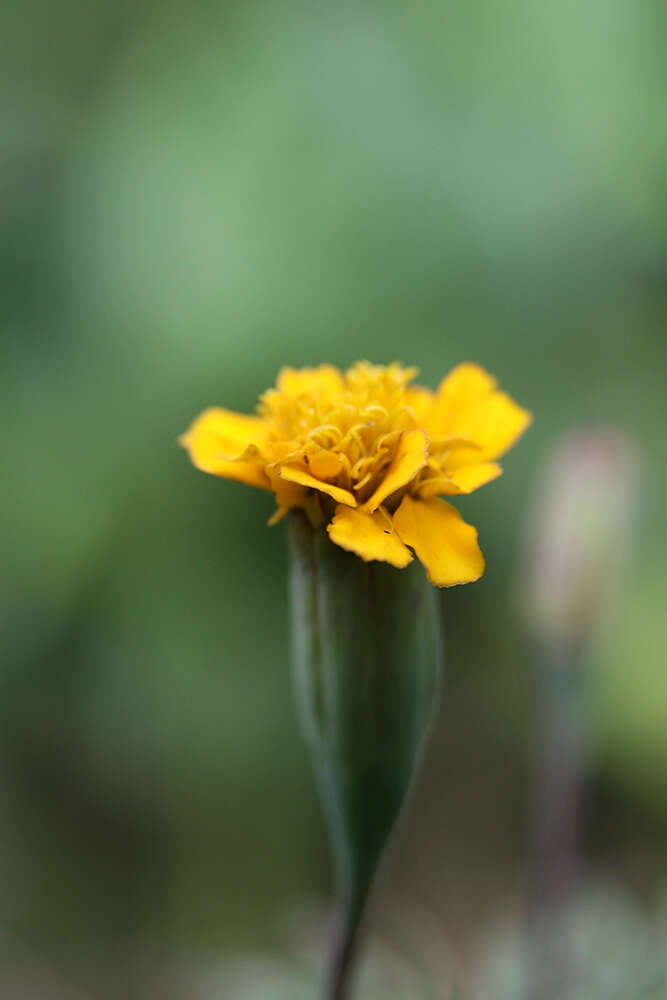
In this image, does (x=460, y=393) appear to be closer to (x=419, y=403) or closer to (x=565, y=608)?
(x=419, y=403)

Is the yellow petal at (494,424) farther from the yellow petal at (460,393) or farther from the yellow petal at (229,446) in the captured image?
the yellow petal at (229,446)

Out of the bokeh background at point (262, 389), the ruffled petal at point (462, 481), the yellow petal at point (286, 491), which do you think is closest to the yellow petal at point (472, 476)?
the ruffled petal at point (462, 481)

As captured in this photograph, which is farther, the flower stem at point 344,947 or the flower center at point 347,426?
the flower stem at point 344,947

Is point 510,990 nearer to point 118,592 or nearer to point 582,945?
point 582,945

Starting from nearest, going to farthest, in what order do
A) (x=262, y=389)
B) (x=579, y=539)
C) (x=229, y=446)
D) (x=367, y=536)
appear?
(x=367, y=536), (x=229, y=446), (x=579, y=539), (x=262, y=389)

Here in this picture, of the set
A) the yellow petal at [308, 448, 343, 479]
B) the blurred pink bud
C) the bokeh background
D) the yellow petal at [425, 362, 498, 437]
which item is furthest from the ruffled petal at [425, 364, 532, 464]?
the bokeh background

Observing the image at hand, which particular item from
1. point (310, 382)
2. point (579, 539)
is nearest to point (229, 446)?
point (310, 382)

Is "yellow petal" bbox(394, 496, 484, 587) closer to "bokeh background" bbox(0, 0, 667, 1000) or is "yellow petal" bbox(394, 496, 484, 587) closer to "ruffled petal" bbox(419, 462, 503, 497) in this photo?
"ruffled petal" bbox(419, 462, 503, 497)

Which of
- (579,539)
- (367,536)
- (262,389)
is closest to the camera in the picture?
(367,536)
